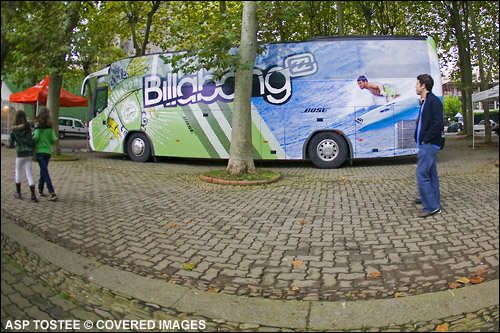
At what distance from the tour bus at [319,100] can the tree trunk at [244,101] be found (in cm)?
182

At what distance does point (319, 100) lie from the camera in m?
10.8

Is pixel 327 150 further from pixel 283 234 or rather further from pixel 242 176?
pixel 283 234

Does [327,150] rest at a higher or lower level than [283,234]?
higher

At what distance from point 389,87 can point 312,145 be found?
8.65ft

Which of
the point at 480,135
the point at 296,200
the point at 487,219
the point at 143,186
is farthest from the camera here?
the point at 480,135

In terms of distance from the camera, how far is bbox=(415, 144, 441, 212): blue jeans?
15.7 ft

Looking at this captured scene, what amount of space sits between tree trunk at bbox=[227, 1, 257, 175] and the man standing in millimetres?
4248

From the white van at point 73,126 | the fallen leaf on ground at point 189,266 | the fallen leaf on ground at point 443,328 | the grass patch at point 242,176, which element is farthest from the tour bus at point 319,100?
the white van at point 73,126

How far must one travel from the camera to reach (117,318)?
276 centimetres

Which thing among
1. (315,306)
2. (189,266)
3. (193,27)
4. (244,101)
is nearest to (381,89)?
(244,101)

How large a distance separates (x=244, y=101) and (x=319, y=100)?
10.2 feet

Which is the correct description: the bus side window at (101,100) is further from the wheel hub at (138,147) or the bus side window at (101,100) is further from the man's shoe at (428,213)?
the man's shoe at (428,213)

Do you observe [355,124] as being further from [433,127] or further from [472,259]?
[472,259]

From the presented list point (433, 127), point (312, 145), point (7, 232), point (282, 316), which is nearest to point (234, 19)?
point (312, 145)
